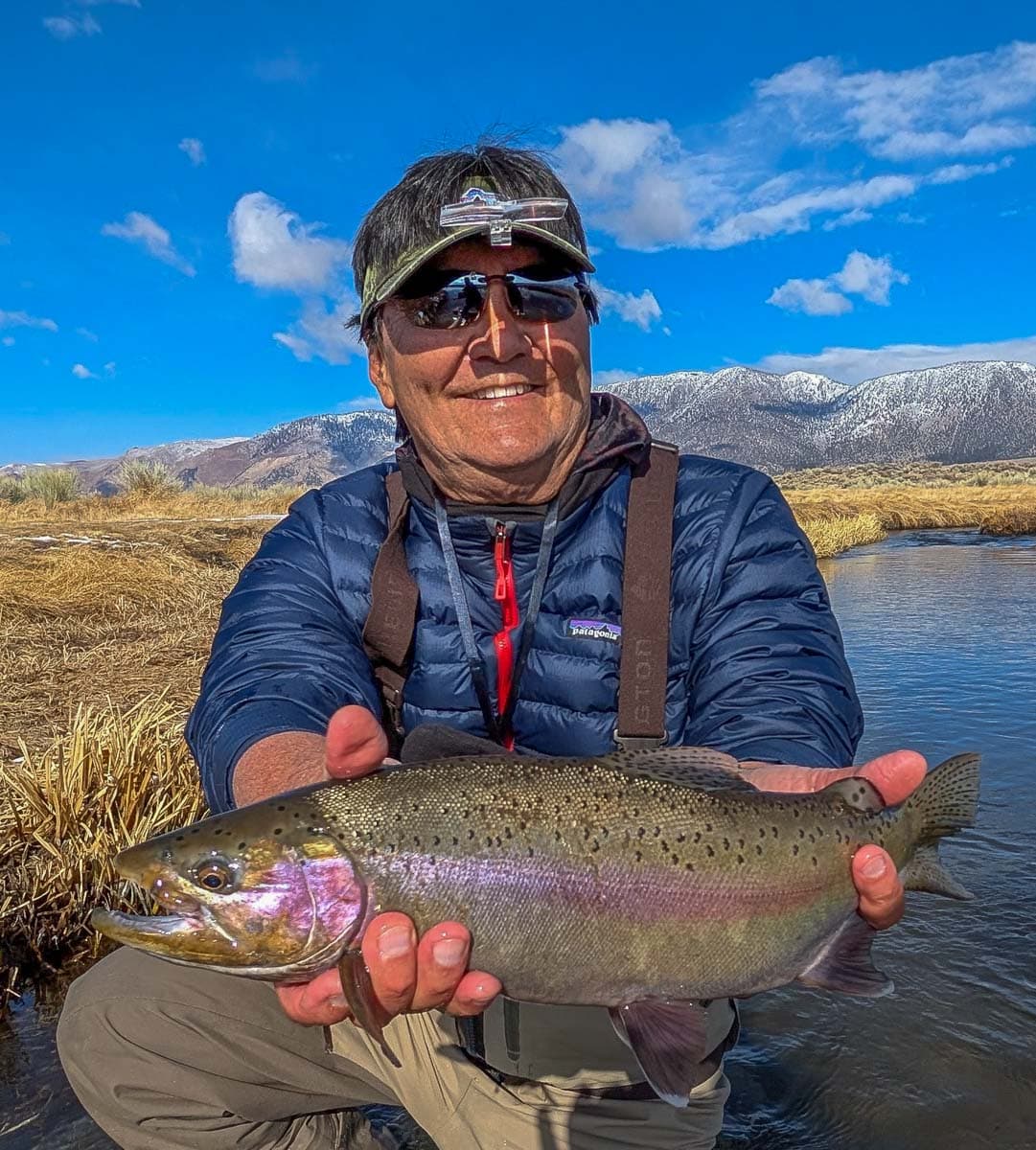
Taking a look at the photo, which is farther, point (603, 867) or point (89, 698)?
point (89, 698)

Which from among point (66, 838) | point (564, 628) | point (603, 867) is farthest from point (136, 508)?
point (603, 867)

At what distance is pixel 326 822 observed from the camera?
228 centimetres

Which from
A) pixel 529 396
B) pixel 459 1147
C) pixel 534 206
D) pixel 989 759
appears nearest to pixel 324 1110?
pixel 459 1147

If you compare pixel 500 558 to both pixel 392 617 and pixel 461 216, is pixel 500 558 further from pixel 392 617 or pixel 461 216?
pixel 461 216

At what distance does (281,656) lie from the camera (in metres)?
3.13

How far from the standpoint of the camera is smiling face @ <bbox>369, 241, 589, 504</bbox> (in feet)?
10.9

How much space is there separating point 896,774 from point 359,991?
56.1 inches

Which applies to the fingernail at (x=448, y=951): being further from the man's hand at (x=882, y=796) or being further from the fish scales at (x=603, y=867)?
the man's hand at (x=882, y=796)

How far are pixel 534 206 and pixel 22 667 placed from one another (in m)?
7.18

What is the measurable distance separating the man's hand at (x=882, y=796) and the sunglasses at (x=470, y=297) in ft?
5.97

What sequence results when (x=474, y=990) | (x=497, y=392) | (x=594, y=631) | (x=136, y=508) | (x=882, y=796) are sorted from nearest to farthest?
(x=474, y=990)
(x=882, y=796)
(x=594, y=631)
(x=497, y=392)
(x=136, y=508)

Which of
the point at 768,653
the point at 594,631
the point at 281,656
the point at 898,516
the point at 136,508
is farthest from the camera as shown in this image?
the point at 898,516

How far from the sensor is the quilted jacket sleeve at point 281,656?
9.35 feet

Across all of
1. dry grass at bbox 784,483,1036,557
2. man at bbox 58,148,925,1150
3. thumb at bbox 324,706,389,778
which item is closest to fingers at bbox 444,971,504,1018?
thumb at bbox 324,706,389,778
